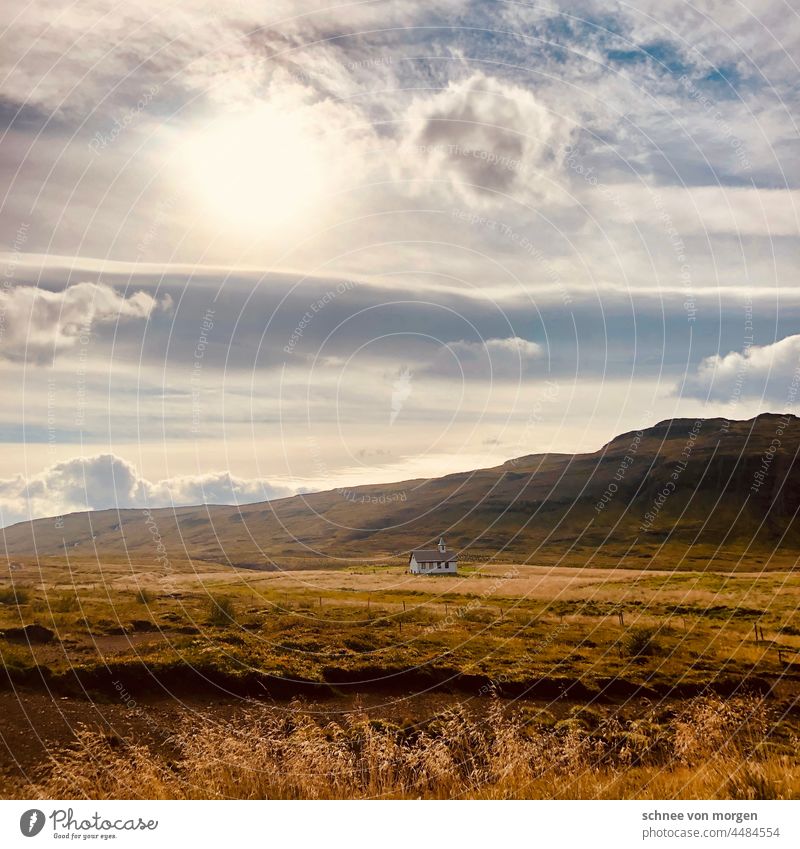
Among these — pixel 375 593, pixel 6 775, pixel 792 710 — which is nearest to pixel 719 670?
pixel 792 710

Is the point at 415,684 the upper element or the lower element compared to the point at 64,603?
upper

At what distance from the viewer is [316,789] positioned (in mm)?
13453

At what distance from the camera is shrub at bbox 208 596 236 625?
45.0m

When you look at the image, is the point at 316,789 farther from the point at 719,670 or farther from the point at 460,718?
the point at 719,670

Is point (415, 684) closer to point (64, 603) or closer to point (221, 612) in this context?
point (221, 612)

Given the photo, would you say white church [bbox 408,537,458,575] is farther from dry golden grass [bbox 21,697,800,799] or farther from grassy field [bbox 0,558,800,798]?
dry golden grass [bbox 21,697,800,799]

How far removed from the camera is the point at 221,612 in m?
48.2

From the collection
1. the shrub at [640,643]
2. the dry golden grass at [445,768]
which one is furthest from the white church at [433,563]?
the dry golden grass at [445,768]
